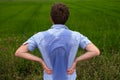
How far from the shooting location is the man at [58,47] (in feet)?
10.6

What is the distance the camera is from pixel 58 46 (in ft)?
10.5

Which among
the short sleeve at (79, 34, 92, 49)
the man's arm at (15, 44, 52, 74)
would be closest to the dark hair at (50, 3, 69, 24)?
the short sleeve at (79, 34, 92, 49)

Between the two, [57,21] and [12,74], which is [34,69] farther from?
[57,21]

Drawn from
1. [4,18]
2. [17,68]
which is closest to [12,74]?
[17,68]

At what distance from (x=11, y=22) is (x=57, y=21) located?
15456 millimetres

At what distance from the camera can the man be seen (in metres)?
3.23

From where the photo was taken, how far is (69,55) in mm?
3256

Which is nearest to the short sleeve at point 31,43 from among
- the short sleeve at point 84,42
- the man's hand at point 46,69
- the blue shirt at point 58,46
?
the blue shirt at point 58,46

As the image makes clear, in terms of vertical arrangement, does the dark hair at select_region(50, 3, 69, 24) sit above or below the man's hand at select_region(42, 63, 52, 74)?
above

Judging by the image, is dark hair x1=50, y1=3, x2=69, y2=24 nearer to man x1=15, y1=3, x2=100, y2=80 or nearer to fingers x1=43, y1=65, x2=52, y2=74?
man x1=15, y1=3, x2=100, y2=80

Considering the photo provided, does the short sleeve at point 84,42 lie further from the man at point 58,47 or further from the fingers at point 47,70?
the fingers at point 47,70

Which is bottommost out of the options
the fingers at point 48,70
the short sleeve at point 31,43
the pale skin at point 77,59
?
the fingers at point 48,70

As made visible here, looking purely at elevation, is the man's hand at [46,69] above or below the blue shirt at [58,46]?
below

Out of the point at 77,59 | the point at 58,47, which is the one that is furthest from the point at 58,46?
the point at 77,59
